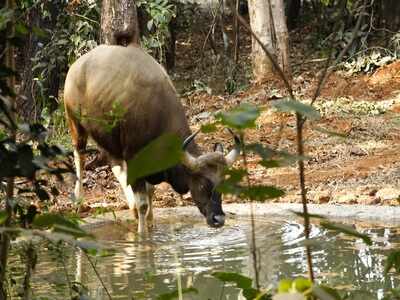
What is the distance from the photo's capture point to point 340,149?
1304 cm

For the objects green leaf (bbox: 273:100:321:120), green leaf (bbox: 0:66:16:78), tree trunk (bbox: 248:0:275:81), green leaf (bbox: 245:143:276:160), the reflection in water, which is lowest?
the reflection in water

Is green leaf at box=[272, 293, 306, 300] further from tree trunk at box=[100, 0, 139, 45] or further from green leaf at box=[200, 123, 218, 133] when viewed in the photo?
tree trunk at box=[100, 0, 139, 45]

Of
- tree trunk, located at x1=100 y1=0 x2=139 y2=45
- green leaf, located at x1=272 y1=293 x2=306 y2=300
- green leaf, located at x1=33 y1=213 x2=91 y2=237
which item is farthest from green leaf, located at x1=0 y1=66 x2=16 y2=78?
tree trunk, located at x1=100 y1=0 x2=139 y2=45

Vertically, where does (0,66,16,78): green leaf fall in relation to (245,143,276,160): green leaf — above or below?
above

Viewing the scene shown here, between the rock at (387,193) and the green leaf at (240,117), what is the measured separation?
295 inches

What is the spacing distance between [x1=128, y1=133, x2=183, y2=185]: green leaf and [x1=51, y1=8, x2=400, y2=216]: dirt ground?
5232 millimetres

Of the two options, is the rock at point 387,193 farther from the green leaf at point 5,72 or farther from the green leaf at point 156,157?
Result: the green leaf at point 156,157

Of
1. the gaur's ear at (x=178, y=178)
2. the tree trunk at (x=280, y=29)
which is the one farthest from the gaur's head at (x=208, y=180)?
the tree trunk at (x=280, y=29)

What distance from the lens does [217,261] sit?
7246 mm

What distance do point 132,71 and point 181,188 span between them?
1249 millimetres

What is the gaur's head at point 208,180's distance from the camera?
872cm

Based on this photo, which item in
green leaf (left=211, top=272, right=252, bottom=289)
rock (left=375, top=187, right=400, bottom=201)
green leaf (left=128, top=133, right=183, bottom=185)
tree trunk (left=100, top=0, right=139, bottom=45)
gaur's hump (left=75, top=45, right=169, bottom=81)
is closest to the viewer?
green leaf (left=128, top=133, right=183, bottom=185)

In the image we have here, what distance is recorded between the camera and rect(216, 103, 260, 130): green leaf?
81.1 inches

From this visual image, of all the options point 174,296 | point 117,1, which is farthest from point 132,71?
point 174,296
